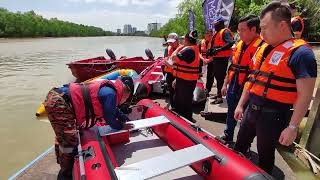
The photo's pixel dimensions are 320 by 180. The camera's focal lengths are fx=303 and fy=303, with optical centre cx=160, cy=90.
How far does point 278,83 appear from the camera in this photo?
2096 mm

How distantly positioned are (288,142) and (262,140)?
14.2 inches

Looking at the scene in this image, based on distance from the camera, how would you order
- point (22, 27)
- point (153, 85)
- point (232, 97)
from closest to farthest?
point (232, 97)
point (153, 85)
point (22, 27)

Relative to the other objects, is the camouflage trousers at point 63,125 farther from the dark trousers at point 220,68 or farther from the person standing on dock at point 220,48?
the dark trousers at point 220,68

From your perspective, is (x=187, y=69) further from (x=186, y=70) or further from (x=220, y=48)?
(x=220, y=48)

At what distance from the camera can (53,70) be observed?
1393 centimetres

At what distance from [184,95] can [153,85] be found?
2191mm

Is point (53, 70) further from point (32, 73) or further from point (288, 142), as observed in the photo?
point (288, 142)

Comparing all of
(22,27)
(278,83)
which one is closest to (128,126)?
(278,83)

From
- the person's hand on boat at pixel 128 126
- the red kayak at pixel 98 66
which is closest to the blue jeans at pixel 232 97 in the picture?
the person's hand on boat at pixel 128 126

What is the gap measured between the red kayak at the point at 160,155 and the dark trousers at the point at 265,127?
0.16 m

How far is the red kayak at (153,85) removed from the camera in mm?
5520

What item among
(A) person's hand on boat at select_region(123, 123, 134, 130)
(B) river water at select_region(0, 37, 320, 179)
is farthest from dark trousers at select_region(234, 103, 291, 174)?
(B) river water at select_region(0, 37, 320, 179)

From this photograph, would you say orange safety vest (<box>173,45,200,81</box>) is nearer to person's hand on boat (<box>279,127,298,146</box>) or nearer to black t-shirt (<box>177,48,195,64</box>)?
black t-shirt (<box>177,48,195,64</box>)

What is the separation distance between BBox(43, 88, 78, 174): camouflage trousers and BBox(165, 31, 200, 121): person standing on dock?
66.3 inches
